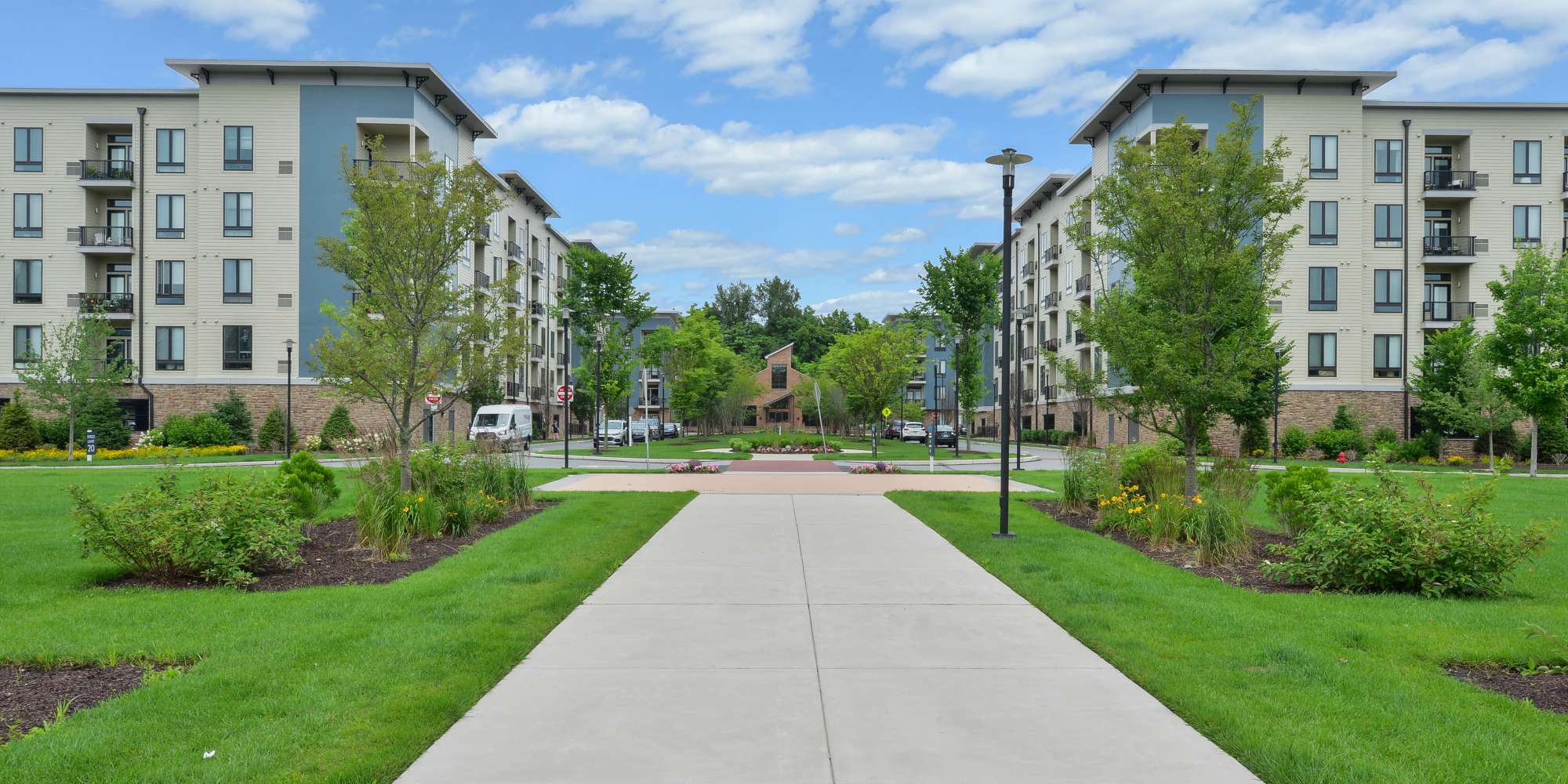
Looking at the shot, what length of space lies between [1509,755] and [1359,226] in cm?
4838

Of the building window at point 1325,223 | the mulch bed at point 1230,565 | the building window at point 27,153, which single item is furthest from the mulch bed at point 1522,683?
the building window at point 27,153

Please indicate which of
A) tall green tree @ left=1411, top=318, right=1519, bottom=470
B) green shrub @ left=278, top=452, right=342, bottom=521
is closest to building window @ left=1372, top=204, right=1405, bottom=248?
tall green tree @ left=1411, top=318, right=1519, bottom=470

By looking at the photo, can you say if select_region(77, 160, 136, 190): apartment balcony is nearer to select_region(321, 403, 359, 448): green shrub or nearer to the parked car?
select_region(321, 403, 359, 448): green shrub

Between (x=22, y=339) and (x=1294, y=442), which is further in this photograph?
(x=22, y=339)

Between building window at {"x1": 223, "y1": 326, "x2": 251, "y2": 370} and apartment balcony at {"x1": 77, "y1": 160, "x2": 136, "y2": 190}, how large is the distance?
343 inches

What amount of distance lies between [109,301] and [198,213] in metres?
6.00

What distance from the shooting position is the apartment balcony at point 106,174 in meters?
45.1

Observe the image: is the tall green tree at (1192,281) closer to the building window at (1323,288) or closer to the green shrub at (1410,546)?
the green shrub at (1410,546)

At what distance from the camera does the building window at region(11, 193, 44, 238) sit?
151ft

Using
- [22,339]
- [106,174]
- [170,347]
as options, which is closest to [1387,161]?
[170,347]

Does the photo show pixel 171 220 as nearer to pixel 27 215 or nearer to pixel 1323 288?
pixel 27 215

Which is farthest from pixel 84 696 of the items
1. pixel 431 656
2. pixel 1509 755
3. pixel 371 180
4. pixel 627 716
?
pixel 371 180

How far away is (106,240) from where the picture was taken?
45625 mm

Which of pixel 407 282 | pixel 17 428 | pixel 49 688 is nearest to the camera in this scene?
pixel 49 688
